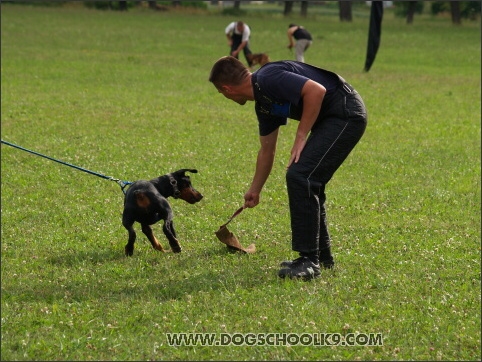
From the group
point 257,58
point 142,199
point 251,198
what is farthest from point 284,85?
point 257,58

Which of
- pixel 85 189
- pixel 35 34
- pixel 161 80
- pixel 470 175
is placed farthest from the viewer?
pixel 35 34

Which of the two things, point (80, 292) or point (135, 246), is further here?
point (135, 246)

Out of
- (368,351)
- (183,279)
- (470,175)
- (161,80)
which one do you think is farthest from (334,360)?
(161,80)

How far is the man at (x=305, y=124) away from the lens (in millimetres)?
6184

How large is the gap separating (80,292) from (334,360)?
223 cm

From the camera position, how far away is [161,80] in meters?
22.4

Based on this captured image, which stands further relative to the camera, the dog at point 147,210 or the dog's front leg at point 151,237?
the dog's front leg at point 151,237

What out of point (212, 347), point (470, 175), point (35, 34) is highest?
point (212, 347)

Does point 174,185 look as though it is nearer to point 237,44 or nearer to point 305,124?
point 305,124

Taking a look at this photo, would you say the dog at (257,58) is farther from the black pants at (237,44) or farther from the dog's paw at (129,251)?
the dog's paw at (129,251)

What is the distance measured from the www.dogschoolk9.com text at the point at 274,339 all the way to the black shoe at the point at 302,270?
113 cm

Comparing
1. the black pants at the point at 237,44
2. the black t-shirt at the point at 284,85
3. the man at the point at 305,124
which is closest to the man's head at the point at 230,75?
the man at the point at 305,124

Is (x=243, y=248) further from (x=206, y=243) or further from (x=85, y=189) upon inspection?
(x=85, y=189)

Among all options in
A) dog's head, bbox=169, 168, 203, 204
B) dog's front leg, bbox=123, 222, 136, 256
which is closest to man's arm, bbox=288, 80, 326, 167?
dog's head, bbox=169, 168, 203, 204
